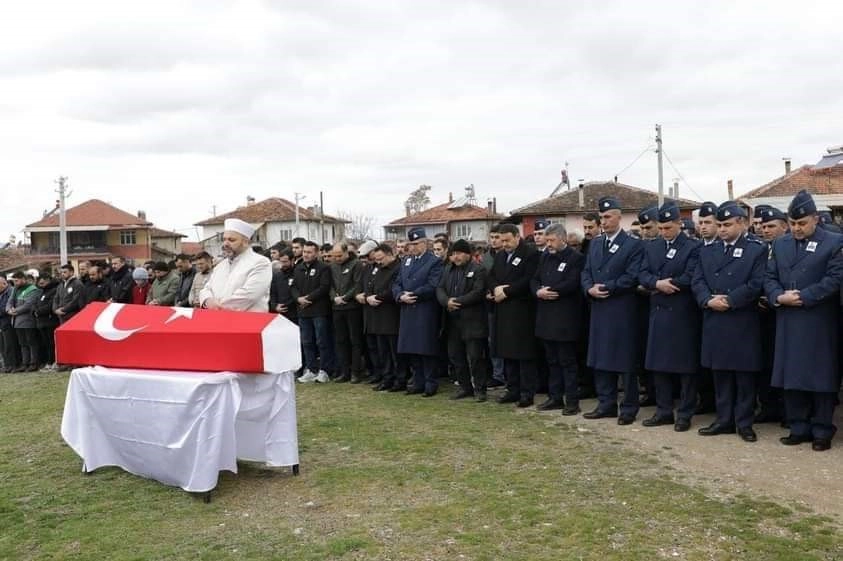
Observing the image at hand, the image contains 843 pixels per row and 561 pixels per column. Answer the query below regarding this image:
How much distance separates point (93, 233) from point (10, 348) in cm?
5641

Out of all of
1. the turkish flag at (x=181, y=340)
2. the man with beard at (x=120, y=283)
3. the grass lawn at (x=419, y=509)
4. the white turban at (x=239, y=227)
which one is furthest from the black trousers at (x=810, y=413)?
the man with beard at (x=120, y=283)

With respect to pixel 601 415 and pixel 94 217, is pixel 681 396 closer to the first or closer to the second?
pixel 601 415

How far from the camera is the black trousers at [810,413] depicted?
6.44 metres

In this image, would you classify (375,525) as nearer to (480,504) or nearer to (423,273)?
(480,504)

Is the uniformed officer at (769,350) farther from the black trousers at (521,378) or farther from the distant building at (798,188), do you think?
the distant building at (798,188)

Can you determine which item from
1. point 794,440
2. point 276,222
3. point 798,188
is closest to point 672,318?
point 794,440

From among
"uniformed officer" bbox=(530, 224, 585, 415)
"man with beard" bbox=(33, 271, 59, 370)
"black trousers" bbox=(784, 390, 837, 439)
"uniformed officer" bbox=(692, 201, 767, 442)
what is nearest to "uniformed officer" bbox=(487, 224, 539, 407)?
"uniformed officer" bbox=(530, 224, 585, 415)

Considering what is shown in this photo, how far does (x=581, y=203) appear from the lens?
176ft

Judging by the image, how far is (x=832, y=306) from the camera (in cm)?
640

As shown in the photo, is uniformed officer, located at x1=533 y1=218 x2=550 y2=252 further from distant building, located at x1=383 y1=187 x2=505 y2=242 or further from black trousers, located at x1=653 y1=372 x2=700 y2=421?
distant building, located at x1=383 y1=187 x2=505 y2=242

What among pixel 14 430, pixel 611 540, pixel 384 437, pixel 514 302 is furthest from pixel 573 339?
pixel 14 430

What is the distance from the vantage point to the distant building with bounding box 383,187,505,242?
2623 inches

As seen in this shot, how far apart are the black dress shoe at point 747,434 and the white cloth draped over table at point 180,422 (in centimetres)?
378

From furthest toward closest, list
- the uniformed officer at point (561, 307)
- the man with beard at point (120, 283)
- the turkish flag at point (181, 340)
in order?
the man with beard at point (120, 283)
the uniformed officer at point (561, 307)
the turkish flag at point (181, 340)
